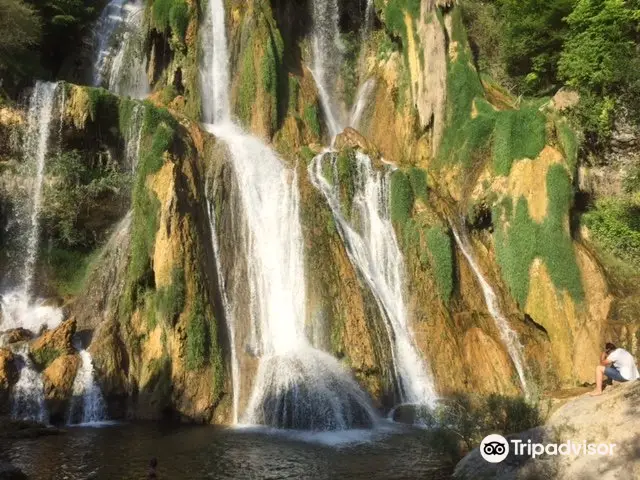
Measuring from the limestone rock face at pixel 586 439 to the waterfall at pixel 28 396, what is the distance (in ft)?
37.2

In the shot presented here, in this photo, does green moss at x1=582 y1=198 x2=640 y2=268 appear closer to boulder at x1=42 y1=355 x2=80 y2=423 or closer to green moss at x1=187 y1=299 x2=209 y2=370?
green moss at x1=187 y1=299 x2=209 y2=370

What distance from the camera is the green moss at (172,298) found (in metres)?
16.4

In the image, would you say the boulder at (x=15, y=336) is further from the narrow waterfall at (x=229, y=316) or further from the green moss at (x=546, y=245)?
the green moss at (x=546, y=245)

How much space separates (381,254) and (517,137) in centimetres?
756

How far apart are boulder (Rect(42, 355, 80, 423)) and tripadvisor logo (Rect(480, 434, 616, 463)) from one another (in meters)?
11.3

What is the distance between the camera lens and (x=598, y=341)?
18922mm

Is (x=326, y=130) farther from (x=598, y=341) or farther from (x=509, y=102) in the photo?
(x=598, y=341)

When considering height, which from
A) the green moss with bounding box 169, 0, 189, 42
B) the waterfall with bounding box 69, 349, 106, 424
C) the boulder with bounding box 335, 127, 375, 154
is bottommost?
the waterfall with bounding box 69, 349, 106, 424

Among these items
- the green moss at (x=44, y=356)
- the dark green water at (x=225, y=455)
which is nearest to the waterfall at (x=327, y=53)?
the green moss at (x=44, y=356)

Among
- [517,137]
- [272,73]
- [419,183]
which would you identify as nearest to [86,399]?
[419,183]

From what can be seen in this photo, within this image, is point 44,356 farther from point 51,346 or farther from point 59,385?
point 59,385

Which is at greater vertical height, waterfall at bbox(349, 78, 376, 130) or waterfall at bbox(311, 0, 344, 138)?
waterfall at bbox(311, 0, 344, 138)

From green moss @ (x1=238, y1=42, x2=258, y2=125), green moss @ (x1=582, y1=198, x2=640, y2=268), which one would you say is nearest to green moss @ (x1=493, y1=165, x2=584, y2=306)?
green moss @ (x1=582, y1=198, x2=640, y2=268)

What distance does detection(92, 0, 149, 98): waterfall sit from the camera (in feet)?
96.1
